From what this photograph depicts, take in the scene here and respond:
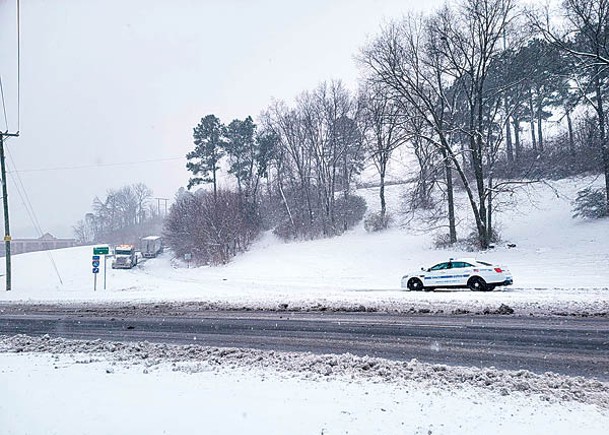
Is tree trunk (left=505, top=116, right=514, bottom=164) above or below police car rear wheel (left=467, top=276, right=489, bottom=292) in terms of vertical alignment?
above

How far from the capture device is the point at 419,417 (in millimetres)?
5793

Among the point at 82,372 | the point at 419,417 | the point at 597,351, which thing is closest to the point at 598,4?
the point at 597,351

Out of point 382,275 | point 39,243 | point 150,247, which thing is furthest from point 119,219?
point 382,275

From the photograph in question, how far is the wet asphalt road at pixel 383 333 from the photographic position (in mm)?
Answer: 8750

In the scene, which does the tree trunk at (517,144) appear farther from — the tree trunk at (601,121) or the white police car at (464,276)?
the white police car at (464,276)

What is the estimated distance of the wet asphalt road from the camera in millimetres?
8750

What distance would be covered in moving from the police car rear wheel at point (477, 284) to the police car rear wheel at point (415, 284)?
7.86 feet

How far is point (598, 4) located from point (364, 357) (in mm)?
28927

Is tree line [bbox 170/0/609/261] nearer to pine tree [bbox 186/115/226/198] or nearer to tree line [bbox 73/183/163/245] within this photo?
pine tree [bbox 186/115/226/198]

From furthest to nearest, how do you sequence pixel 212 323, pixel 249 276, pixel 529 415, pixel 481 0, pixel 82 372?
pixel 249 276
pixel 481 0
pixel 212 323
pixel 82 372
pixel 529 415

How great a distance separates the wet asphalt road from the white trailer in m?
52.4

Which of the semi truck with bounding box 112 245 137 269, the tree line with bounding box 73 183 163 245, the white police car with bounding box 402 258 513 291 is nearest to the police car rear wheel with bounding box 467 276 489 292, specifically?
the white police car with bounding box 402 258 513 291

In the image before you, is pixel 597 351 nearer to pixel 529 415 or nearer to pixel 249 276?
pixel 529 415

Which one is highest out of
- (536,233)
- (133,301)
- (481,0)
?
(481,0)
